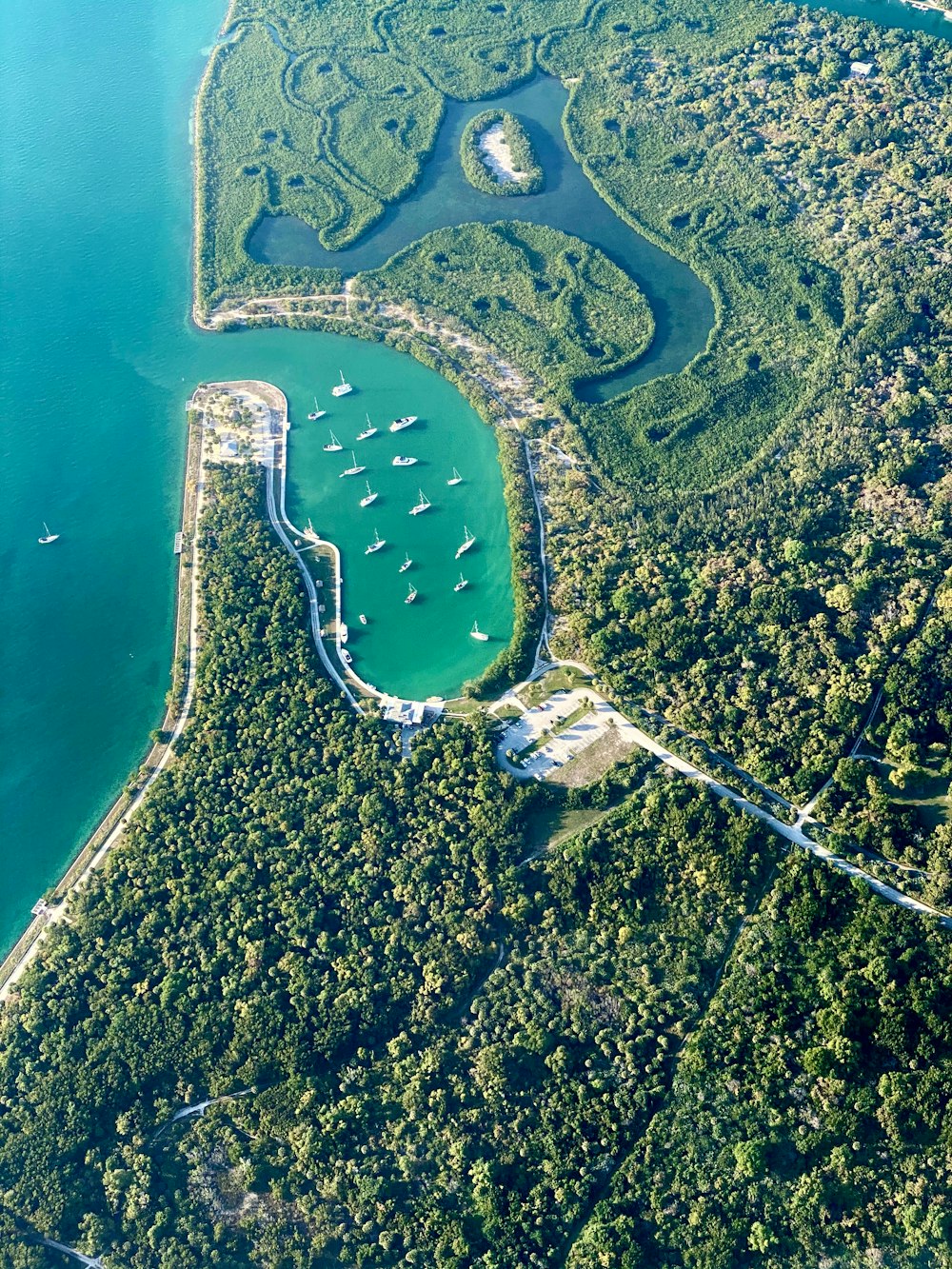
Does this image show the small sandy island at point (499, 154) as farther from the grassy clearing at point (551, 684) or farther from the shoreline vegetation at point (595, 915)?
the grassy clearing at point (551, 684)

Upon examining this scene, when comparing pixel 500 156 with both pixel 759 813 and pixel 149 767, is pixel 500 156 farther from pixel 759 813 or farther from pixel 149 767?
pixel 759 813

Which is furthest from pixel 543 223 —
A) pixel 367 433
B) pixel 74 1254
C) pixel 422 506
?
pixel 74 1254

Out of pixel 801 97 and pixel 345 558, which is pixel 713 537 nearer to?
pixel 345 558

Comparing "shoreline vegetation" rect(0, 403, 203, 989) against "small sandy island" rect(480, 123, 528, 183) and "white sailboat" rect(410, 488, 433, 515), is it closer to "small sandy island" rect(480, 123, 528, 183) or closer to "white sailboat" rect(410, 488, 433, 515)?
"white sailboat" rect(410, 488, 433, 515)

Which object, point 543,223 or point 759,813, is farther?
point 543,223

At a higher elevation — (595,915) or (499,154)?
(499,154)

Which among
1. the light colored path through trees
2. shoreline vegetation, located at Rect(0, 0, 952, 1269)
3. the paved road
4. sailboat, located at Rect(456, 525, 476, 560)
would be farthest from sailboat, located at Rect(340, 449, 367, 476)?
the paved road

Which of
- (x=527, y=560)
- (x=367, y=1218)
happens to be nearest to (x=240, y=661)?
(x=527, y=560)

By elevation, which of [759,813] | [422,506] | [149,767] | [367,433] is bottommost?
[759,813]
